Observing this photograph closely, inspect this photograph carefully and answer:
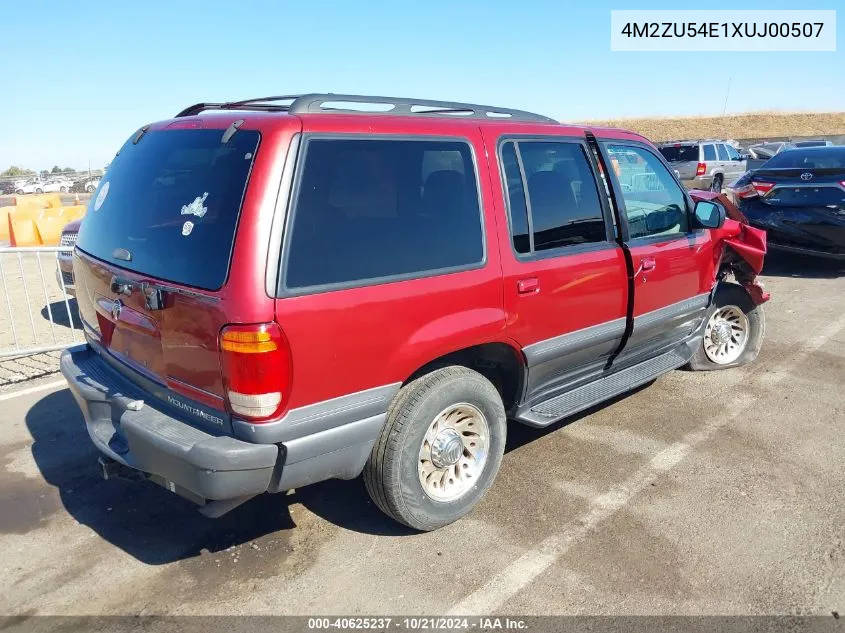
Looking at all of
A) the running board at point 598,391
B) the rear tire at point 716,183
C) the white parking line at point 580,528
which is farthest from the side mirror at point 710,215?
the rear tire at point 716,183

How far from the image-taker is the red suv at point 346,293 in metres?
2.56

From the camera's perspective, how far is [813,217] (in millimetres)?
8344

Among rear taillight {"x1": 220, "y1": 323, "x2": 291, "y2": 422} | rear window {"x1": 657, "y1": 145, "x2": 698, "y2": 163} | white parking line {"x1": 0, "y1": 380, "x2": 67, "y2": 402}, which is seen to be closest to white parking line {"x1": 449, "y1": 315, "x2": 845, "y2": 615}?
rear taillight {"x1": 220, "y1": 323, "x2": 291, "y2": 422}

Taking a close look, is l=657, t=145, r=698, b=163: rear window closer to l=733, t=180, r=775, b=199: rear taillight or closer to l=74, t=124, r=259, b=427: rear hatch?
l=733, t=180, r=775, b=199: rear taillight

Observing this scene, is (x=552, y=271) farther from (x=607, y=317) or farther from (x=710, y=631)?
(x=710, y=631)

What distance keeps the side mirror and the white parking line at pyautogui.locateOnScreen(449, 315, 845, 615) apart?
133 centimetres

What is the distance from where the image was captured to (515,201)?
3414 mm

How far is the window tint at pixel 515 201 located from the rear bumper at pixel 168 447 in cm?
162

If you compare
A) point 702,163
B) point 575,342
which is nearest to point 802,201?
point 575,342

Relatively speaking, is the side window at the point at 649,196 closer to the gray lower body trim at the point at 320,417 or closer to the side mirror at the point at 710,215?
the side mirror at the point at 710,215

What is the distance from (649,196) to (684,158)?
1606cm

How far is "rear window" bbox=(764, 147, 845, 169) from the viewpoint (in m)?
8.70

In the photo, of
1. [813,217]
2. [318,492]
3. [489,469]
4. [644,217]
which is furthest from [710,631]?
[813,217]

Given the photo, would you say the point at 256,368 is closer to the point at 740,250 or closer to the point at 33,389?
the point at 33,389
